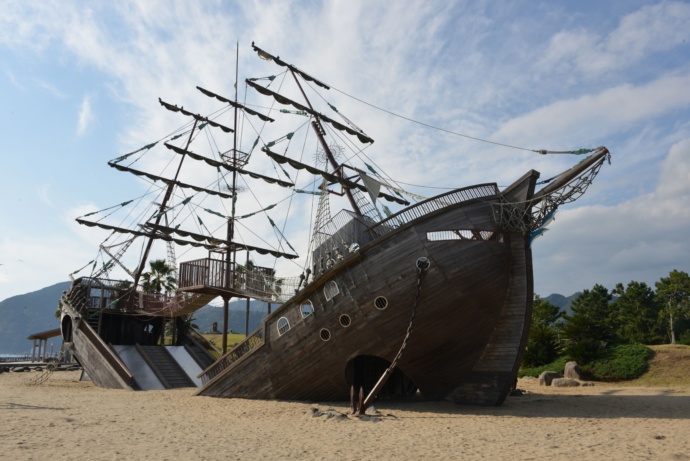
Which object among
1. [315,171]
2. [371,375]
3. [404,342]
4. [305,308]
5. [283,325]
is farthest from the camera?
[315,171]

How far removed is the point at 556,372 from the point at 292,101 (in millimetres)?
17697

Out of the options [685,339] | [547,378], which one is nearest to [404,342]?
[547,378]

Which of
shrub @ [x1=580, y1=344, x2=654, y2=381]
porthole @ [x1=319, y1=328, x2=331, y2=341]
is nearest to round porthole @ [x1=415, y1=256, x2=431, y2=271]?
porthole @ [x1=319, y1=328, x2=331, y2=341]

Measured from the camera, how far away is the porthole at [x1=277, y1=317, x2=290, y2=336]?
15672mm

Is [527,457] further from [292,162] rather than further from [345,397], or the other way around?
[292,162]

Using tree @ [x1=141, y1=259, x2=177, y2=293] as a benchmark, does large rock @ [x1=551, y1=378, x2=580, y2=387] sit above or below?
below

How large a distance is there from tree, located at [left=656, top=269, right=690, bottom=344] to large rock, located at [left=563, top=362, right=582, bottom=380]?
1076 inches

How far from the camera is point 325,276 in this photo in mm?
14461

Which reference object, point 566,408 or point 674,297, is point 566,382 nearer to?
point 566,408

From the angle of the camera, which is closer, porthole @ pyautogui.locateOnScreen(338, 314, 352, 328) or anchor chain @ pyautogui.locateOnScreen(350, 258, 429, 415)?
anchor chain @ pyautogui.locateOnScreen(350, 258, 429, 415)

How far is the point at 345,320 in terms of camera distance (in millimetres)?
14086

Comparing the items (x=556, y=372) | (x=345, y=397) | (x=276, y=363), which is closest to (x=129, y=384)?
(x=276, y=363)

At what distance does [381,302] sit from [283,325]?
12.6 ft

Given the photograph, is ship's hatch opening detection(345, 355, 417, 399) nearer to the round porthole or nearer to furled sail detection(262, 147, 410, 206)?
the round porthole
